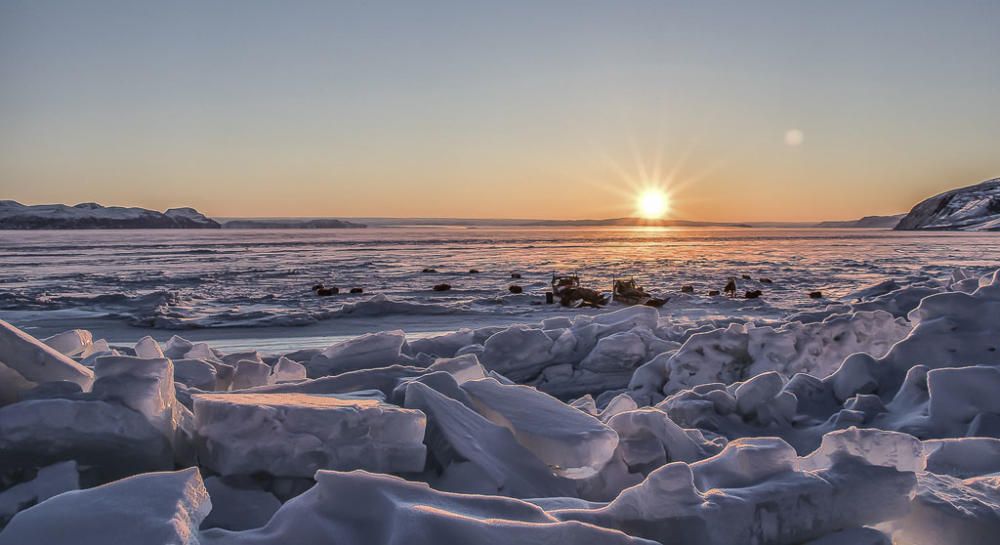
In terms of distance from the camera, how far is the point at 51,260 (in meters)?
20.6

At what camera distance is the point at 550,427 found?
6.97ft

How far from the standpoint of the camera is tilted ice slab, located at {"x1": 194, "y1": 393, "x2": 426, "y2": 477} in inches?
71.2

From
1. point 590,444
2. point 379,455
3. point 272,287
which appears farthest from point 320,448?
point 272,287

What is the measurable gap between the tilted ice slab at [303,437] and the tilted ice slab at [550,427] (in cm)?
38

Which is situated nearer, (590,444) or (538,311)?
(590,444)

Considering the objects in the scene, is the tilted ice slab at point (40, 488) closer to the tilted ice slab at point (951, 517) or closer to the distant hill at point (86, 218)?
the tilted ice slab at point (951, 517)

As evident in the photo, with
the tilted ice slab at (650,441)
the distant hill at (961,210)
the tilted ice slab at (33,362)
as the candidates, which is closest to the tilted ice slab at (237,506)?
the tilted ice slab at (33,362)

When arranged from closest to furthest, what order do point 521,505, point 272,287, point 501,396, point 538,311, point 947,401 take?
point 521,505 < point 501,396 < point 947,401 < point 538,311 < point 272,287

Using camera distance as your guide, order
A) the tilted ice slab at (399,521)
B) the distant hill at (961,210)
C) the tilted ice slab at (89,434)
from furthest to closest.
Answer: the distant hill at (961,210)
the tilted ice slab at (89,434)
the tilted ice slab at (399,521)

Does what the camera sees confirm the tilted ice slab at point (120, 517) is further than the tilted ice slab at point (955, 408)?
No

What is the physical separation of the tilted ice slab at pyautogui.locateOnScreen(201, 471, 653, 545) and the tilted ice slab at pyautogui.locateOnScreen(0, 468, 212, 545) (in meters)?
0.11

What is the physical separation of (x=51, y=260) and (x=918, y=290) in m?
22.5

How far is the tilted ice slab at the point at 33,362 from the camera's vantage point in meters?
1.95

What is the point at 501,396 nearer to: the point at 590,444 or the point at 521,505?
the point at 590,444
